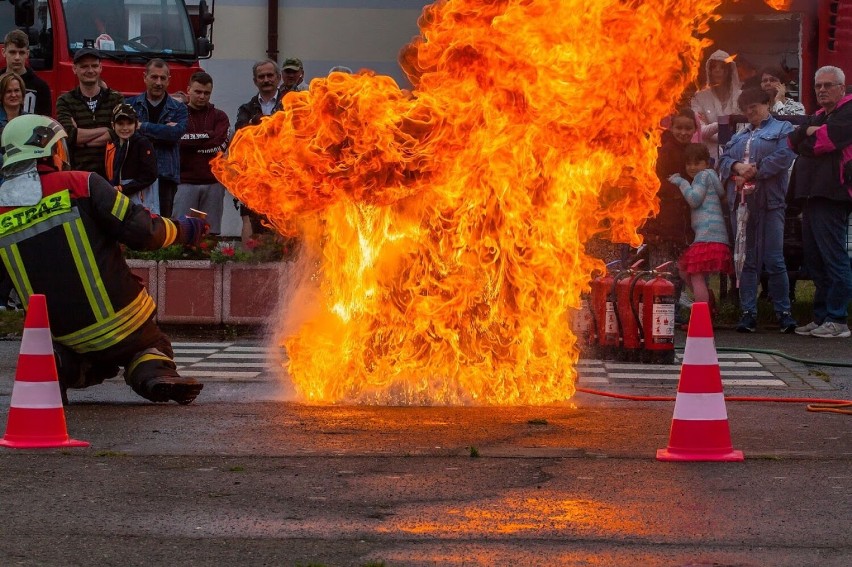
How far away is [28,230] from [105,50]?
32.2 feet

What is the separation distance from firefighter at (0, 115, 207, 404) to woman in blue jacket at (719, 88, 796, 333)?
21.4 ft

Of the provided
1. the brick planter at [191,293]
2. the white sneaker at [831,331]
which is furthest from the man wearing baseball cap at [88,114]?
the white sneaker at [831,331]

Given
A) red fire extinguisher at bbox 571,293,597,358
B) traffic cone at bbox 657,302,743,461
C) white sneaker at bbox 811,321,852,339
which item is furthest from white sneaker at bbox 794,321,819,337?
traffic cone at bbox 657,302,743,461

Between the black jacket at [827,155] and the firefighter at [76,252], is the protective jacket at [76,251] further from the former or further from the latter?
the black jacket at [827,155]

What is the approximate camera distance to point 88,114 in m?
14.4

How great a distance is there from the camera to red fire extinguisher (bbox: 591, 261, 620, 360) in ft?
40.3

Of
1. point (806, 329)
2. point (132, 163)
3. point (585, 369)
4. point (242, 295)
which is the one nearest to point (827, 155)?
point (806, 329)

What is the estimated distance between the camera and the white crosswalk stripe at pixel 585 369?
10883mm

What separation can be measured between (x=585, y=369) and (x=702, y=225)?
9.58 ft

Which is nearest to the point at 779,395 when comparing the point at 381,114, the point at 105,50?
the point at 381,114

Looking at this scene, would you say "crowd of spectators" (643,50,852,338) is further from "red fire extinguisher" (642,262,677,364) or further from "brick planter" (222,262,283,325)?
"brick planter" (222,262,283,325)

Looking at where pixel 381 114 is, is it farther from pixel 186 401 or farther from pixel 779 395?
pixel 779 395

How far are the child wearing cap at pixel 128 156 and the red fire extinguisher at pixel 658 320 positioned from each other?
15.3 feet

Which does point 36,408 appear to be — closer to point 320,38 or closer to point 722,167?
point 722,167
